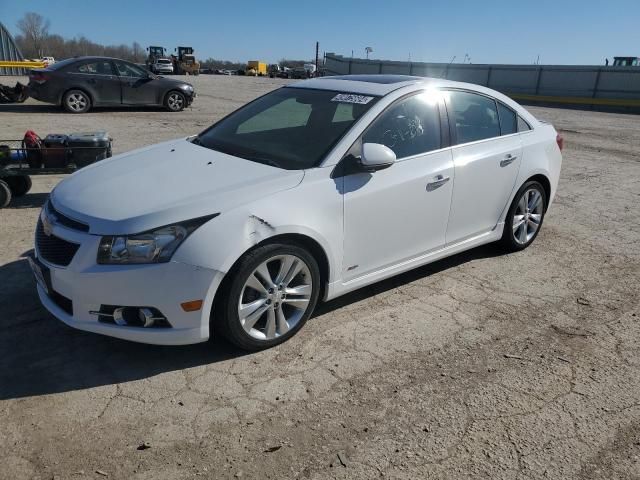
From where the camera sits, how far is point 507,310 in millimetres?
4090

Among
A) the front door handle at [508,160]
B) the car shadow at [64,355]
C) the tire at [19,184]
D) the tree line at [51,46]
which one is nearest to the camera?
the car shadow at [64,355]

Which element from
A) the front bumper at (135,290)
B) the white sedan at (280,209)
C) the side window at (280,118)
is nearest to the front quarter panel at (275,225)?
the white sedan at (280,209)

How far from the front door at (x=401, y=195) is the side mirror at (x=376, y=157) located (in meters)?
0.09

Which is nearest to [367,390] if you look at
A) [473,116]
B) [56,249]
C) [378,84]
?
[56,249]

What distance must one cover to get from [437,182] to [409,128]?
0.46m

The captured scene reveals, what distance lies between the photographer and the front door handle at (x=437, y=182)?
13.1 ft

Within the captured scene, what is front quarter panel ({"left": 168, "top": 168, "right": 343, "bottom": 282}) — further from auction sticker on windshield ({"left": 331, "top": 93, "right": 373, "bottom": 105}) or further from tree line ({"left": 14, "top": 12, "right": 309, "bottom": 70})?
tree line ({"left": 14, "top": 12, "right": 309, "bottom": 70})

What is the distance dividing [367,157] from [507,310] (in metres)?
1.69

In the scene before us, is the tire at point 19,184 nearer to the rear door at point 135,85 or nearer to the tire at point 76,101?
the tire at point 76,101

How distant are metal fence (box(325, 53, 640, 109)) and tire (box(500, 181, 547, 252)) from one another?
77.5ft

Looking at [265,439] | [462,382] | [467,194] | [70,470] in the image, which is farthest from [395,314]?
[70,470]

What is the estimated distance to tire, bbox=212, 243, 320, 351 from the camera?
3.08 m

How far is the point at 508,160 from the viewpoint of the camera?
468 cm

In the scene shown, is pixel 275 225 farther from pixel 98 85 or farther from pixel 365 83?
pixel 98 85
